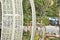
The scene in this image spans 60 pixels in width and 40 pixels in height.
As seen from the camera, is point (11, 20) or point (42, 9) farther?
point (42, 9)

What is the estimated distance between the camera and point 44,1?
8.55 ft

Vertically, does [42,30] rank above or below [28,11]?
below

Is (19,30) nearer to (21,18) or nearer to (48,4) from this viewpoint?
(21,18)

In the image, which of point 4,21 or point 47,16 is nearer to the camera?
point 4,21

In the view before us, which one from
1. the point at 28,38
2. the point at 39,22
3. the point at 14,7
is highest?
the point at 14,7

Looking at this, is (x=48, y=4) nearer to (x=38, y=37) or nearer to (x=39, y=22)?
(x=39, y=22)

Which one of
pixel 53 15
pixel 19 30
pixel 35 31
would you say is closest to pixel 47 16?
pixel 53 15

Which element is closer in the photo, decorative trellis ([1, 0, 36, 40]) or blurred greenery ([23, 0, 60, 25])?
decorative trellis ([1, 0, 36, 40])

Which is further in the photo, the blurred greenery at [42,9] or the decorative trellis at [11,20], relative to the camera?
the blurred greenery at [42,9]

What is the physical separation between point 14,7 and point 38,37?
0.49 m

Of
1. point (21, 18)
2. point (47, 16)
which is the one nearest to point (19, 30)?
point (21, 18)

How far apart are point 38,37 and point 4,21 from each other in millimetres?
485

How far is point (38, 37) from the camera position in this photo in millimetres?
2615

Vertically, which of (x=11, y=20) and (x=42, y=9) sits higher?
(x=42, y=9)
